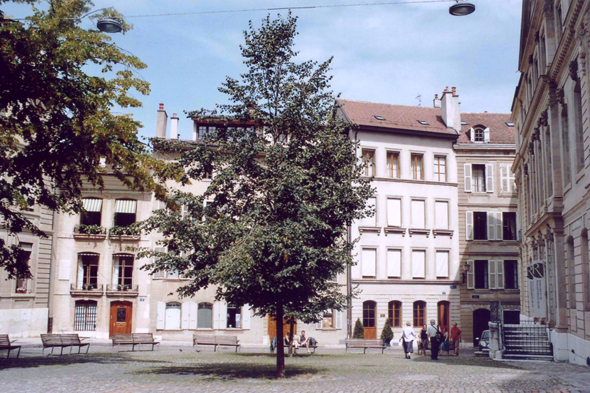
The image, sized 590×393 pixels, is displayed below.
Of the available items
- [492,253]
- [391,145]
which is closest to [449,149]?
[391,145]

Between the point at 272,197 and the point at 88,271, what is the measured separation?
27248 millimetres

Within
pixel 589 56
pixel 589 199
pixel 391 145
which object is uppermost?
pixel 391 145

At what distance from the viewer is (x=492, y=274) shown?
4362 cm

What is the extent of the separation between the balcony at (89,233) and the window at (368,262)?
16.4 meters

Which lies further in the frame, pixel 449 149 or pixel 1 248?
pixel 449 149

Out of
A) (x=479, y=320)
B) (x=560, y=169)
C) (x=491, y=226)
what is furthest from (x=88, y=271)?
(x=560, y=169)

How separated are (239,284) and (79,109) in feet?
25.0

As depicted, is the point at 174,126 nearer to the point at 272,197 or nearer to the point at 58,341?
the point at 58,341

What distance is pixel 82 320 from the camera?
39188 mm

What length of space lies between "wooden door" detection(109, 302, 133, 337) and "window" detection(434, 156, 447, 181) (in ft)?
72.6

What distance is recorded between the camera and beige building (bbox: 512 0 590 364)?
20.2m

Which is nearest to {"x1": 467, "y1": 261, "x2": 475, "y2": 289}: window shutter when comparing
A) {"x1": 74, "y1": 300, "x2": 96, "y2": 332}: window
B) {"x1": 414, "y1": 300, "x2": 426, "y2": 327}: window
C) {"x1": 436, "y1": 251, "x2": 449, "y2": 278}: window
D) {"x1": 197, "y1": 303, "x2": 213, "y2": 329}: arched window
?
{"x1": 436, "y1": 251, "x2": 449, "y2": 278}: window

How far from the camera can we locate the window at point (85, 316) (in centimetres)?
3906

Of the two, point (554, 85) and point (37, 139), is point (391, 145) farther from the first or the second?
point (37, 139)
